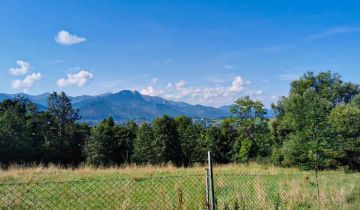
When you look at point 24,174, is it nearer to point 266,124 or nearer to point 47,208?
point 47,208

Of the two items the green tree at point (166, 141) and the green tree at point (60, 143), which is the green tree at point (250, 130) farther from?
the green tree at point (60, 143)

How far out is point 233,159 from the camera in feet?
107

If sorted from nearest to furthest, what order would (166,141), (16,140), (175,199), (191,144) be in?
1. (175,199)
2. (16,140)
3. (166,141)
4. (191,144)

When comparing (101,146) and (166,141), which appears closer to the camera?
(101,146)

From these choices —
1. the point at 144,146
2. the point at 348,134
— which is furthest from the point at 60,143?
the point at 348,134

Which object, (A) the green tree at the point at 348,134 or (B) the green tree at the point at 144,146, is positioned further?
(B) the green tree at the point at 144,146

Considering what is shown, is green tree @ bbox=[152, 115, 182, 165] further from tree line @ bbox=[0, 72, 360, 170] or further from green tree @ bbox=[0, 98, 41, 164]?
green tree @ bbox=[0, 98, 41, 164]

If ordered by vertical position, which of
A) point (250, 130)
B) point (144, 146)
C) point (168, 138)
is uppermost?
point (250, 130)

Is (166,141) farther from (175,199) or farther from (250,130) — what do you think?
(175,199)

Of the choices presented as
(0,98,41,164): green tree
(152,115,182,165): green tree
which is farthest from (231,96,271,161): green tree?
(0,98,41,164): green tree

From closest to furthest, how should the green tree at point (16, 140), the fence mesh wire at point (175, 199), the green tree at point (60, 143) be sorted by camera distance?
1. the fence mesh wire at point (175, 199)
2. the green tree at point (16, 140)
3. the green tree at point (60, 143)

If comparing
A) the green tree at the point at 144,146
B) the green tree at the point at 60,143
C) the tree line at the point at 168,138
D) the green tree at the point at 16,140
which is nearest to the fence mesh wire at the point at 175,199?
the tree line at the point at 168,138

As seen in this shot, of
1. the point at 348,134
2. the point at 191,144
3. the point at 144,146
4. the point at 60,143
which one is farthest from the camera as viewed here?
the point at 60,143

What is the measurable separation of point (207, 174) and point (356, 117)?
975 inches
